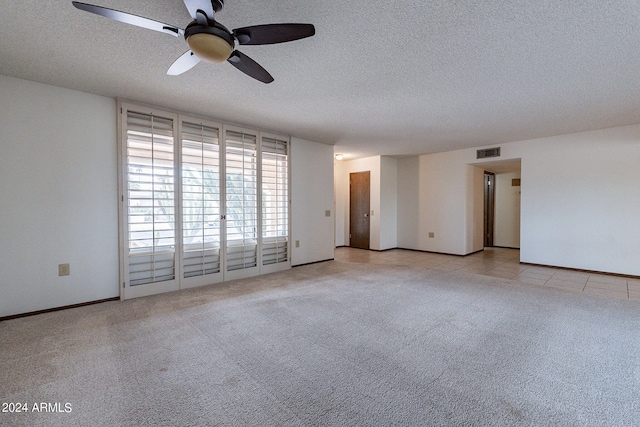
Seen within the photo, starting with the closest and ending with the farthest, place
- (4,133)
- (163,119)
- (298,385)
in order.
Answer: (298,385), (4,133), (163,119)

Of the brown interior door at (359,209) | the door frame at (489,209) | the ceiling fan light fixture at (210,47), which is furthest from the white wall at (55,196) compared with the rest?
the door frame at (489,209)

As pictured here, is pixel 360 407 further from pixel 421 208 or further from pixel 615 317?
pixel 421 208

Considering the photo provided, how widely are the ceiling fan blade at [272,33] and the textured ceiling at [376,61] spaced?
24 centimetres

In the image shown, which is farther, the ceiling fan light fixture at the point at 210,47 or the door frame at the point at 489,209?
the door frame at the point at 489,209

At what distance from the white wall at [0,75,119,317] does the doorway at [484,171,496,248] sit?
876cm

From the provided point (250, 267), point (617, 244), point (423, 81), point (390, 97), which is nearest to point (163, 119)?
point (250, 267)

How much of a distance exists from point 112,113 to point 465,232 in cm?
710

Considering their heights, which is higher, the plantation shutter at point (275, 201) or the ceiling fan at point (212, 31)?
the ceiling fan at point (212, 31)

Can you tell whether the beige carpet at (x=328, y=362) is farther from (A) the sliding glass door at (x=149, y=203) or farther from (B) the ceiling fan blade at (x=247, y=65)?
(B) the ceiling fan blade at (x=247, y=65)

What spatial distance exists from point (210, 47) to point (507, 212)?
8.96 metres

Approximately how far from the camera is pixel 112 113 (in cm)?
358

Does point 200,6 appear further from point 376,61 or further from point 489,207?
point 489,207

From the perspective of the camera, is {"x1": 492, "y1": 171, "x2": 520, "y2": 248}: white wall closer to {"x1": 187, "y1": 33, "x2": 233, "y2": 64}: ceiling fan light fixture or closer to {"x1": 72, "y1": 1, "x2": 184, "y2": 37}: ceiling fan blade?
{"x1": 187, "y1": 33, "x2": 233, "y2": 64}: ceiling fan light fixture

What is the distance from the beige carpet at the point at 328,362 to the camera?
1.61 meters
